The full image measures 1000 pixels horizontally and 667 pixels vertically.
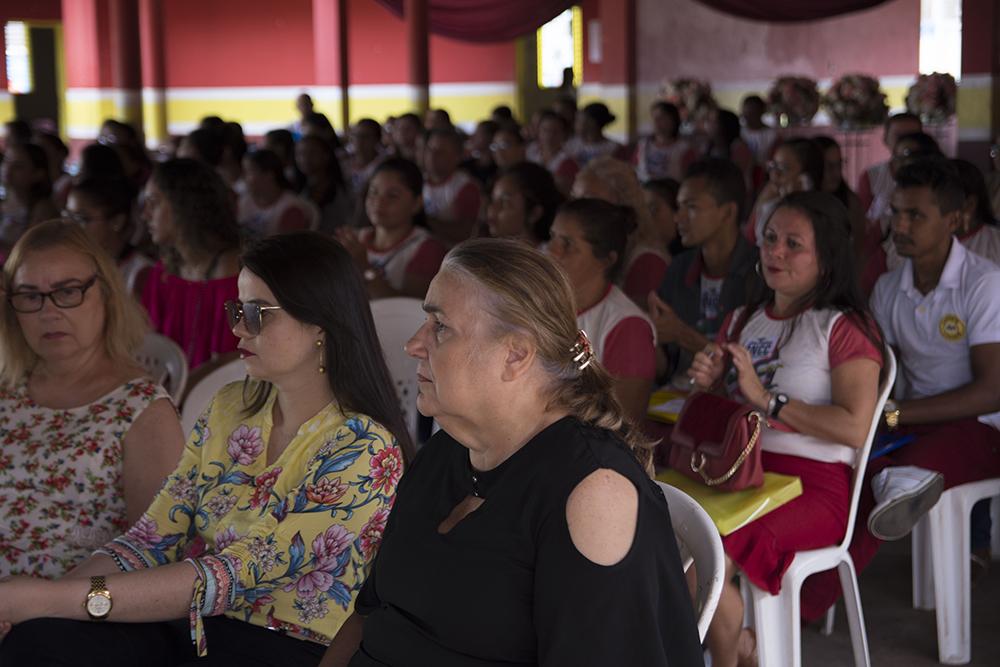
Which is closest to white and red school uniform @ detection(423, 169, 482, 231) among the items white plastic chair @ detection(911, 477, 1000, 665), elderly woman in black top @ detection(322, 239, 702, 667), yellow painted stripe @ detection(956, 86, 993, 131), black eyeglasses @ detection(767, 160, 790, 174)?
black eyeglasses @ detection(767, 160, 790, 174)

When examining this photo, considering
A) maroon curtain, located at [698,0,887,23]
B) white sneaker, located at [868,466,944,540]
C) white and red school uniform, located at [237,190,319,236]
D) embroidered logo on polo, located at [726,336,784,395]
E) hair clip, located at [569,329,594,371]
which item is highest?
maroon curtain, located at [698,0,887,23]

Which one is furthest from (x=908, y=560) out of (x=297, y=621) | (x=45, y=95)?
(x=45, y=95)

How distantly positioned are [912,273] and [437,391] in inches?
90.9

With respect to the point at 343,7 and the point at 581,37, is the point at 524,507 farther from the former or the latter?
the point at 581,37

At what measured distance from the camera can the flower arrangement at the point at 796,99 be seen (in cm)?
1046

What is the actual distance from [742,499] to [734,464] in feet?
0.30

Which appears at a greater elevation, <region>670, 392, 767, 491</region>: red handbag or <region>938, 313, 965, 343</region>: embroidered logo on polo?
<region>938, 313, 965, 343</region>: embroidered logo on polo

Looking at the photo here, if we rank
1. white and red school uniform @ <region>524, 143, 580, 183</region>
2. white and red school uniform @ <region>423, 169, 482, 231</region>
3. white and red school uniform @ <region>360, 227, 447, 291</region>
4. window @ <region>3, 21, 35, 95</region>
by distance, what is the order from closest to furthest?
white and red school uniform @ <region>360, 227, 447, 291</region> < white and red school uniform @ <region>423, 169, 482, 231</region> < white and red school uniform @ <region>524, 143, 580, 183</region> < window @ <region>3, 21, 35, 95</region>

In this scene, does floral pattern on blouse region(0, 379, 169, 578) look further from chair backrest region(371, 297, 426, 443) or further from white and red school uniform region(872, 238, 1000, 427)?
white and red school uniform region(872, 238, 1000, 427)

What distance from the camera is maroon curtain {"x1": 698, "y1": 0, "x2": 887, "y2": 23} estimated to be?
894cm

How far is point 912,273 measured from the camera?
12.4 ft

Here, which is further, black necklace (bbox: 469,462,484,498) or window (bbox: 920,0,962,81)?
window (bbox: 920,0,962,81)

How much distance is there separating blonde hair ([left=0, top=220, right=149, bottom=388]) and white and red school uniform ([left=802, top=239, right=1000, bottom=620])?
177 centimetres

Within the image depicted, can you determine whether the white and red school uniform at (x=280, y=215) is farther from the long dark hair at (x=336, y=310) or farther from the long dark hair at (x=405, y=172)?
the long dark hair at (x=336, y=310)
